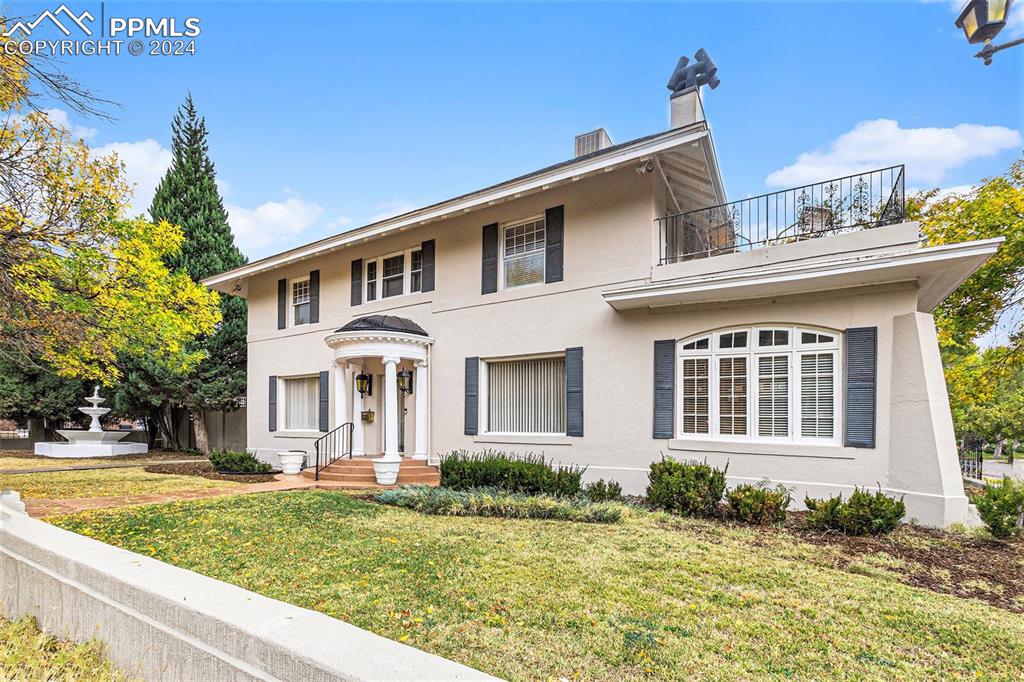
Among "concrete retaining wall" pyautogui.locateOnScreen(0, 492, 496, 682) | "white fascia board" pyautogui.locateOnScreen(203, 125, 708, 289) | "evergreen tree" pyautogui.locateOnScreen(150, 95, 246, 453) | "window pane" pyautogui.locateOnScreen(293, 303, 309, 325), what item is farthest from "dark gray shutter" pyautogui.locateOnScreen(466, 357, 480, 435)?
"evergreen tree" pyautogui.locateOnScreen(150, 95, 246, 453)

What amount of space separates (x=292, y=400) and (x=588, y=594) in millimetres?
12509

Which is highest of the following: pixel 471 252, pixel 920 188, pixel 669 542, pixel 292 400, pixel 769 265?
pixel 920 188

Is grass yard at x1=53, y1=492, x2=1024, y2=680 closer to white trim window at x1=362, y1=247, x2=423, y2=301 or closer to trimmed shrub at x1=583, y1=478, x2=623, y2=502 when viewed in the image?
trimmed shrub at x1=583, y1=478, x2=623, y2=502

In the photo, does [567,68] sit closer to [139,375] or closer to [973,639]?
[973,639]

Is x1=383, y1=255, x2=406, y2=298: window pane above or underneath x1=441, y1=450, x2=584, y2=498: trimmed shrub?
above

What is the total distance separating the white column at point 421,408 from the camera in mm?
11875

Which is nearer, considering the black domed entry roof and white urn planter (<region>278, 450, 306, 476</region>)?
the black domed entry roof

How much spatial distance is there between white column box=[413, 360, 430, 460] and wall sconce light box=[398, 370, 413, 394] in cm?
51

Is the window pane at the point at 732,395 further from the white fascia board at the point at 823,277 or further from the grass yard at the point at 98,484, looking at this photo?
the grass yard at the point at 98,484

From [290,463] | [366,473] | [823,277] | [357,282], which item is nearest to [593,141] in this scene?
[357,282]

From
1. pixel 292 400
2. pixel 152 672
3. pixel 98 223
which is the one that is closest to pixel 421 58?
pixel 98 223

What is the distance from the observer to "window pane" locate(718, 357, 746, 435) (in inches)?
342

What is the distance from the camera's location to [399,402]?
42.2 ft

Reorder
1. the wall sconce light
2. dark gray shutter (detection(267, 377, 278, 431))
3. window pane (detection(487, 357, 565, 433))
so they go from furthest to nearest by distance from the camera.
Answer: dark gray shutter (detection(267, 377, 278, 431))
the wall sconce light
window pane (detection(487, 357, 565, 433))
